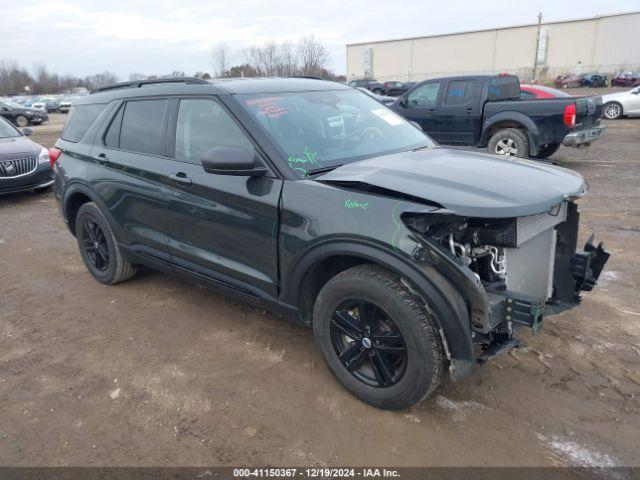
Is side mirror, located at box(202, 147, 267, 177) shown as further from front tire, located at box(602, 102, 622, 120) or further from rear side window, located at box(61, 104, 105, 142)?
front tire, located at box(602, 102, 622, 120)

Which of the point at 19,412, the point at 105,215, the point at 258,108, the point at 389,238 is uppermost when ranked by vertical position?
the point at 258,108

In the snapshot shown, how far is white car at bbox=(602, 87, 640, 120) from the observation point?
58.7ft

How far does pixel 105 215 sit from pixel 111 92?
1.13m

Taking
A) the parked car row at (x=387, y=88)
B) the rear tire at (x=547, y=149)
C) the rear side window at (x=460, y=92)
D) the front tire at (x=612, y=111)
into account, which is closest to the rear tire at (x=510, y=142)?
the rear tire at (x=547, y=149)

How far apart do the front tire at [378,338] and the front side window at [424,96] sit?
8.39 m

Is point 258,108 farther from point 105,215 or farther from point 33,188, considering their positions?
point 33,188

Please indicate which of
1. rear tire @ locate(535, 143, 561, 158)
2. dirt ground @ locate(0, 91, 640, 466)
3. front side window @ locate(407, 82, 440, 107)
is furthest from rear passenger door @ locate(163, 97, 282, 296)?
rear tire @ locate(535, 143, 561, 158)

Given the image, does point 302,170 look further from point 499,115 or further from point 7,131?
point 7,131

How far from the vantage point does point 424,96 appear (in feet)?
34.9

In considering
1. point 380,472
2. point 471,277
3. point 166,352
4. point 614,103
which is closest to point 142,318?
point 166,352

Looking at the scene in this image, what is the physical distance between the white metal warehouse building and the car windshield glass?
60558mm

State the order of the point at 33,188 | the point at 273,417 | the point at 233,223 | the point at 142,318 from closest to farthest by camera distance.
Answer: the point at 273,417, the point at 233,223, the point at 142,318, the point at 33,188

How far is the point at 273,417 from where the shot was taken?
2936 mm

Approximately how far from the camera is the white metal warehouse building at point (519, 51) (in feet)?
194
